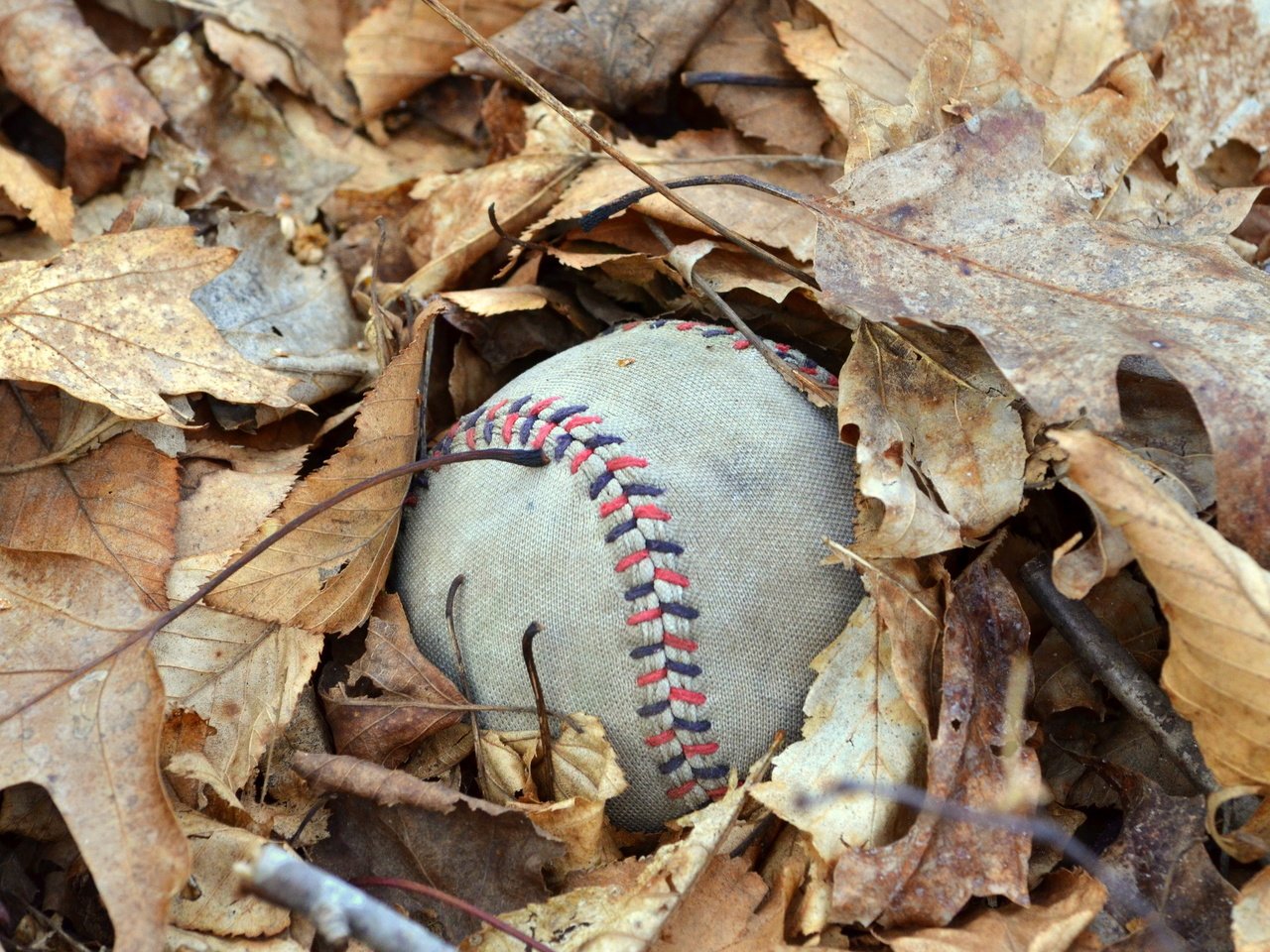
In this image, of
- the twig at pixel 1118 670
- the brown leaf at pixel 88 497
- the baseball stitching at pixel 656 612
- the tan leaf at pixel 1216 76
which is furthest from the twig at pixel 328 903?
the tan leaf at pixel 1216 76

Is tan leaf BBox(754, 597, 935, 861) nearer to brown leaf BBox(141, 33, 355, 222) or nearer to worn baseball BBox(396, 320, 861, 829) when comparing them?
worn baseball BBox(396, 320, 861, 829)

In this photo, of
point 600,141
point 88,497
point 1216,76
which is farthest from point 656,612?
point 1216,76

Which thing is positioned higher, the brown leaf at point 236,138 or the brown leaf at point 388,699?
the brown leaf at point 236,138

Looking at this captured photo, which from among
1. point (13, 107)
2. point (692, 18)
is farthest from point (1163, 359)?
point (13, 107)

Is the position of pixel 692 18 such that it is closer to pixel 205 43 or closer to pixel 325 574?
pixel 205 43

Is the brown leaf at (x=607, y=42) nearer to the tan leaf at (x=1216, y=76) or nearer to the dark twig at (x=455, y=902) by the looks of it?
the tan leaf at (x=1216, y=76)
